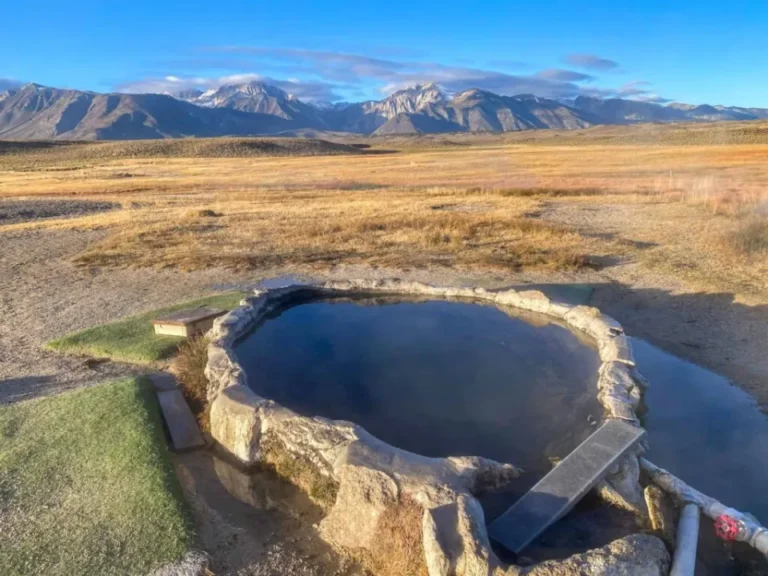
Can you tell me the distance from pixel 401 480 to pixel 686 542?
242 centimetres

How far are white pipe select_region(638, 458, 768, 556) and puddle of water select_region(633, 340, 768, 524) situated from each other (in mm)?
926

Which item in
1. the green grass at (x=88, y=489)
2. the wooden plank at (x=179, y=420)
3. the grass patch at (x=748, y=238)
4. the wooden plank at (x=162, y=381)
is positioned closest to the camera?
the green grass at (x=88, y=489)

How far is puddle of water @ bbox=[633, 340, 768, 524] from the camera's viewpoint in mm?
6820

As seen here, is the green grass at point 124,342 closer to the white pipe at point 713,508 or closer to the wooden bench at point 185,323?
the wooden bench at point 185,323

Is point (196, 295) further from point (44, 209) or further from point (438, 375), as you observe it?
point (44, 209)

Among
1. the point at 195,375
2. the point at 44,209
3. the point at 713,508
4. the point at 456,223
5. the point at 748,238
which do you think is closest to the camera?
the point at 713,508

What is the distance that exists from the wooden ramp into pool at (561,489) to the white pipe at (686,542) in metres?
0.73

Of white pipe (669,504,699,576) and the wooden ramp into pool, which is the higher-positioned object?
the wooden ramp into pool

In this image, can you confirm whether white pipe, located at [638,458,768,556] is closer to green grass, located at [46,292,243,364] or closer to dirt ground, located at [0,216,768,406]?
dirt ground, located at [0,216,768,406]

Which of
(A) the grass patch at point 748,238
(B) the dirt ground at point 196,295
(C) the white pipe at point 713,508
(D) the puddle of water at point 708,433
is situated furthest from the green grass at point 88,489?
(A) the grass patch at point 748,238

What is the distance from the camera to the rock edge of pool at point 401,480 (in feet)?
15.2

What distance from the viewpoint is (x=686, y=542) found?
17.0ft

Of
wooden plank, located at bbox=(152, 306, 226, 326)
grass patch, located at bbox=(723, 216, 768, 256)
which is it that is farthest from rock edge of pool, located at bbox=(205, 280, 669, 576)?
grass patch, located at bbox=(723, 216, 768, 256)

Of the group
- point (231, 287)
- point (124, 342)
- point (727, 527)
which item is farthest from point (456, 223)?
point (727, 527)
